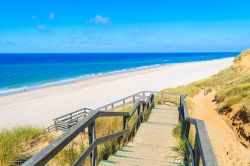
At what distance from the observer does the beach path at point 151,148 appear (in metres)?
5.23

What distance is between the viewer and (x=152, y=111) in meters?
13.9

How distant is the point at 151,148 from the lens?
262 inches

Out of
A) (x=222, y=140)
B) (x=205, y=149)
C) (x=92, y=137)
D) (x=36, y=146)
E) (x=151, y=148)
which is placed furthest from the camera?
(x=222, y=140)

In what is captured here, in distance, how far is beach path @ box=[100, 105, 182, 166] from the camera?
5230 millimetres

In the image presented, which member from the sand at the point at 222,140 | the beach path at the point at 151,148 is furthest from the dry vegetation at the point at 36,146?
the sand at the point at 222,140

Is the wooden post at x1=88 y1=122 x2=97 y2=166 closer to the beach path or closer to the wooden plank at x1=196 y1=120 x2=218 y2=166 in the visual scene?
the beach path

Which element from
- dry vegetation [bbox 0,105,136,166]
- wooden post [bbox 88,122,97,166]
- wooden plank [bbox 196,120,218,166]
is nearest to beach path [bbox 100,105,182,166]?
dry vegetation [bbox 0,105,136,166]

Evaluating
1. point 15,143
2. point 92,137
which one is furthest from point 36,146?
point 92,137

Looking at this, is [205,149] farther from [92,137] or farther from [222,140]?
[222,140]

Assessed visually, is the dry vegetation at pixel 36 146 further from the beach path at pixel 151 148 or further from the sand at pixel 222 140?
the sand at pixel 222 140

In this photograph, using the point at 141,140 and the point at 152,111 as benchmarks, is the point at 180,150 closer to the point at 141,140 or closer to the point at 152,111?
the point at 141,140

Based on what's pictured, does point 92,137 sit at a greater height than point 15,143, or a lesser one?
greater

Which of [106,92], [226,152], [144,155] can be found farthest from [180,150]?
[106,92]

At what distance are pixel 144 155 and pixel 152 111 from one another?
8031mm
